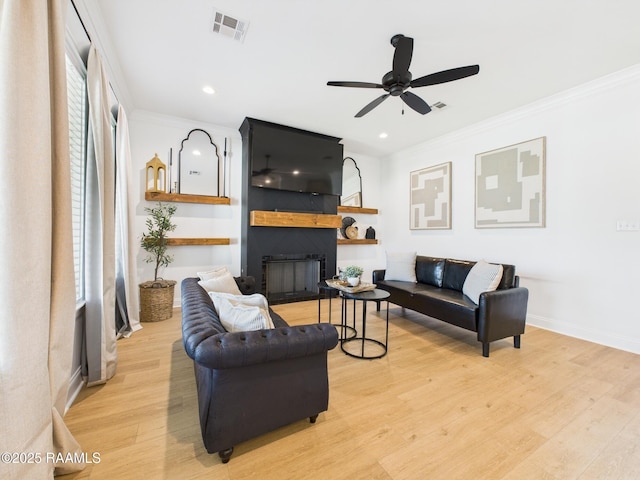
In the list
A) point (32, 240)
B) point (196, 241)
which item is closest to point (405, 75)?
point (32, 240)

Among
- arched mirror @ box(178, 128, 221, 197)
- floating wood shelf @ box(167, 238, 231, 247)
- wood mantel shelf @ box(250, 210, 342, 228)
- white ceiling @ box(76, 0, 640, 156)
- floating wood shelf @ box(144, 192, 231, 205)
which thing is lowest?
floating wood shelf @ box(167, 238, 231, 247)

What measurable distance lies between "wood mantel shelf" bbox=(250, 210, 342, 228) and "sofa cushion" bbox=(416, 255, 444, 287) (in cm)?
162

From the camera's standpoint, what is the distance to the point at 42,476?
1060mm

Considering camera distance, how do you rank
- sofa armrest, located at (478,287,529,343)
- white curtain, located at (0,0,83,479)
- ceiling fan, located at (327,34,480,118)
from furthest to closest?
sofa armrest, located at (478,287,529,343)
ceiling fan, located at (327,34,480,118)
white curtain, located at (0,0,83,479)

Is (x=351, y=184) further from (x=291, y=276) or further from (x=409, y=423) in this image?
(x=409, y=423)

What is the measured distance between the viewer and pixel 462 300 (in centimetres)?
284

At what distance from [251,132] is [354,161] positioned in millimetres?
2415

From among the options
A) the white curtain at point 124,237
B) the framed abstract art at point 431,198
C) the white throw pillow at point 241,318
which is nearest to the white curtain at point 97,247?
the white curtain at point 124,237

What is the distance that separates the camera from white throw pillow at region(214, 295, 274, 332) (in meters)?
1.50

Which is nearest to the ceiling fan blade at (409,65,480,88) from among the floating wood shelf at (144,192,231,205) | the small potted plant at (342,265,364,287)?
the small potted plant at (342,265,364,287)

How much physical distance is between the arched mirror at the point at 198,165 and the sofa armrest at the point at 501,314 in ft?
13.1

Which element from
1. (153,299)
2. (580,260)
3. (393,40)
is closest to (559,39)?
(393,40)

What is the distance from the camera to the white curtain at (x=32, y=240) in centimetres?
100

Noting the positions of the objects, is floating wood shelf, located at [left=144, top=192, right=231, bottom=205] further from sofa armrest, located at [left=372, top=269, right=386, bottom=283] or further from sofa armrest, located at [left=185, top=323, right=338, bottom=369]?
sofa armrest, located at [left=185, top=323, right=338, bottom=369]
